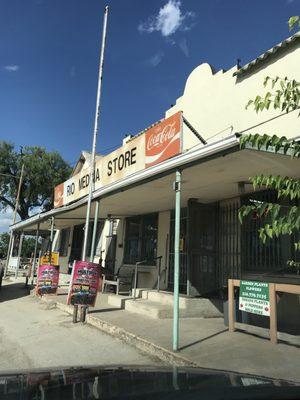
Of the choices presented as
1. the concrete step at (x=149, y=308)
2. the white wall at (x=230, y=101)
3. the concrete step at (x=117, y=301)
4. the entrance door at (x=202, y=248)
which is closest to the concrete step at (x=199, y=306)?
the concrete step at (x=149, y=308)

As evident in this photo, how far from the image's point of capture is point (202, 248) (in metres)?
11.2

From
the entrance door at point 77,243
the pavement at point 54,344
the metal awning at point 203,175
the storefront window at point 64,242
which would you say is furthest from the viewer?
the storefront window at point 64,242

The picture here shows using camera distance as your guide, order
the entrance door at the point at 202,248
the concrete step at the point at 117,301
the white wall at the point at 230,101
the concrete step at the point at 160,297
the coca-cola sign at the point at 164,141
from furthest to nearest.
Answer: the concrete step at the point at 117,301 → the entrance door at the point at 202,248 → the concrete step at the point at 160,297 → the white wall at the point at 230,101 → the coca-cola sign at the point at 164,141

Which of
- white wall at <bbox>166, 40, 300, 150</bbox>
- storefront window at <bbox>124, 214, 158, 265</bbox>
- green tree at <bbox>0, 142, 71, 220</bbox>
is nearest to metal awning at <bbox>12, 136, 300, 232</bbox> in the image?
white wall at <bbox>166, 40, 300, 150</bbox>

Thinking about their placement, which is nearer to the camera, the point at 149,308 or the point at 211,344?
the point at 211,344

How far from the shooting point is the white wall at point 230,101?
9.66 m

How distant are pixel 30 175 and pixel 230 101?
29.8 m

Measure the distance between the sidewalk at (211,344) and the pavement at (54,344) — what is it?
208 millimetres

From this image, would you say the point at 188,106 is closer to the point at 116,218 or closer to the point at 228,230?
the point at 228,230

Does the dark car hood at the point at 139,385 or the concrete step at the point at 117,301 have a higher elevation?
the concrete step at the point at 117,301

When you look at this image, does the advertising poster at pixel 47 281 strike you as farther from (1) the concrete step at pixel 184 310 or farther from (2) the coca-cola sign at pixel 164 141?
(2) the coca-cola sign at pixel 164 141

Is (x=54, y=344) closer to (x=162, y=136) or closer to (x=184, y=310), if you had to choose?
(x=184, y=310)

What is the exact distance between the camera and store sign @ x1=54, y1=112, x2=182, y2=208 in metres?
9.23

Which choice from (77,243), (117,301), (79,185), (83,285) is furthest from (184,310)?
(77,243)
